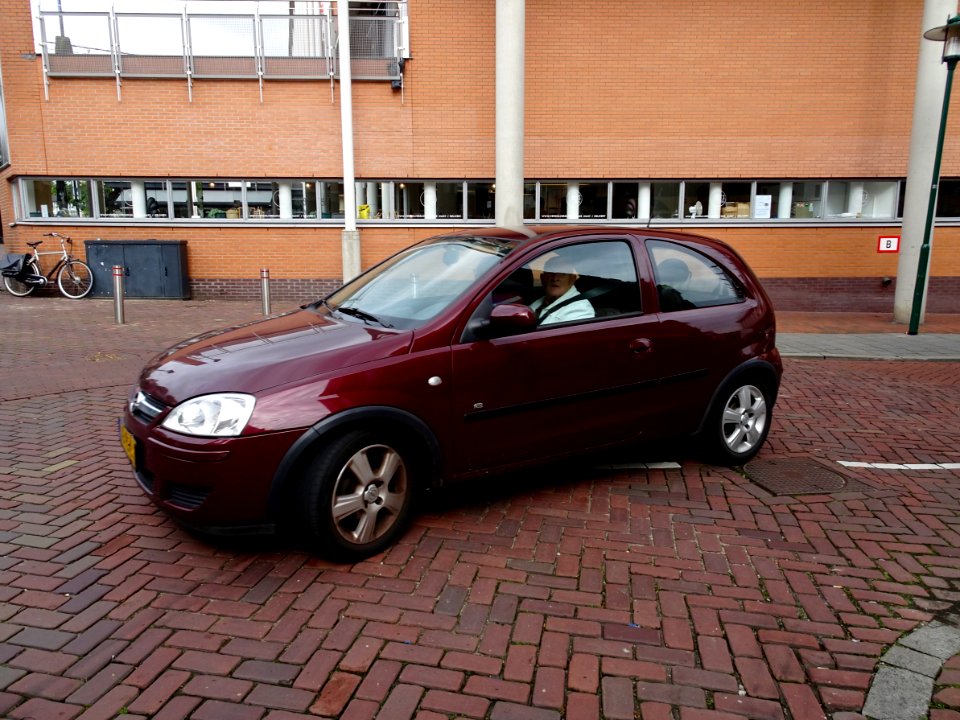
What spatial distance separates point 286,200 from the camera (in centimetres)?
1496

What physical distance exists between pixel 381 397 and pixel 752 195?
44.6 feet

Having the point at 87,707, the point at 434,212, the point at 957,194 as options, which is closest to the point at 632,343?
the point at 87,707

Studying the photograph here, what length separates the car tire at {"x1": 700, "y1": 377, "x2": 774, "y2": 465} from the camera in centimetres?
482

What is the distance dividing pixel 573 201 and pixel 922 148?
6.36 m

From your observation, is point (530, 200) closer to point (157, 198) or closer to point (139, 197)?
point (157, 198)

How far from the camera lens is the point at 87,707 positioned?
97.3 inches

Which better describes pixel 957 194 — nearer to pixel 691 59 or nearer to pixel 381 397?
pixel 691 59

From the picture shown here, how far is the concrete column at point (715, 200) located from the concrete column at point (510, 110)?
431 cm

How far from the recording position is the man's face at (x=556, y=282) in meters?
4.21

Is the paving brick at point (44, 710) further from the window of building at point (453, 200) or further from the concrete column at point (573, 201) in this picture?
the concrete column at point (573, 201)

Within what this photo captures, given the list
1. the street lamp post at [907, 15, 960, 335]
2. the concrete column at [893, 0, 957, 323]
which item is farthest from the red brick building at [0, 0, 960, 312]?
the street lamp post at [907, 15, 960, 335]

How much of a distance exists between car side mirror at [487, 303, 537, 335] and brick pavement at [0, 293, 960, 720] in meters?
1.11

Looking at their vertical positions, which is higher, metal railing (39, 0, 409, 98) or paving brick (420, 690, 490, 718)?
metal railing (39, 0, 409, 98)

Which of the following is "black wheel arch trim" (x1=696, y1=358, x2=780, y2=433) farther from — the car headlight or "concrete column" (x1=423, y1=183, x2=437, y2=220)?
"concrete column" (x1=423, y1=183, x2=437, y2=220)
